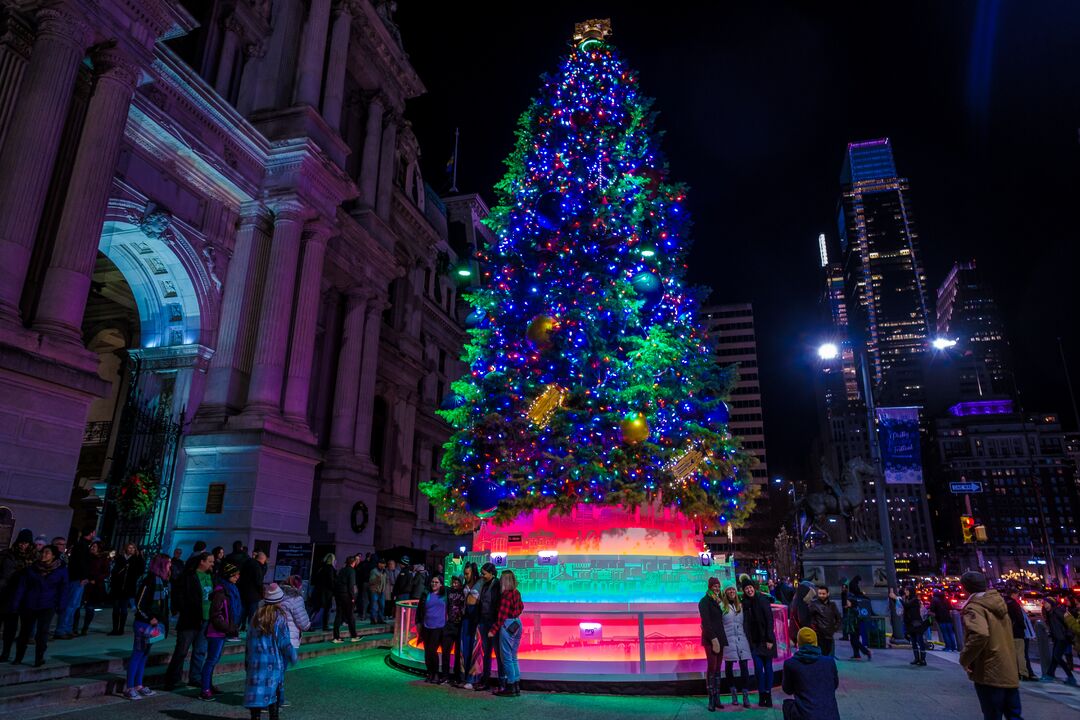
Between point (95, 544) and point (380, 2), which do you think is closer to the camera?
point (95, 544)

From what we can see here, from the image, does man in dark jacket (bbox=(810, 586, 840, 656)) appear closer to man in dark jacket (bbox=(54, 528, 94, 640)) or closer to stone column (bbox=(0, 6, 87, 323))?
man in dark jacket (bbox=(54, 528, 94, 640))

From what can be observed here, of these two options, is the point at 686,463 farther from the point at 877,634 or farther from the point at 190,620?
the point at 877,634

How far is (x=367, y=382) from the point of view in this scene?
27.1m

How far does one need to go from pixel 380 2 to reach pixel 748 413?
109127 mm

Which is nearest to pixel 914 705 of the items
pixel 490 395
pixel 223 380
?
pixel 490 395

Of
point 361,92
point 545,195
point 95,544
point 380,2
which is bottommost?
point 95,544

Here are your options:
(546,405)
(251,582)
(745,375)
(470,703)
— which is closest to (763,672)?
(470,703)

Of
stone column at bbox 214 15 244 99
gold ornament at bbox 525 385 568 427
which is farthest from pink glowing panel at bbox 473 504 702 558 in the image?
stone column at bbox 214 15 244 99

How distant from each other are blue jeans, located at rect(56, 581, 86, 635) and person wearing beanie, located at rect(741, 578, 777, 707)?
12.2 m

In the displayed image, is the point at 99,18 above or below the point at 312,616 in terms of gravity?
above

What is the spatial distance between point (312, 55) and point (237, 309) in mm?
10665

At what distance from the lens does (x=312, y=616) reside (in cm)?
1516

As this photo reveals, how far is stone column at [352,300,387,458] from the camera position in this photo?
84.9 ft

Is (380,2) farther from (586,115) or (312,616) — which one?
(312,616)
